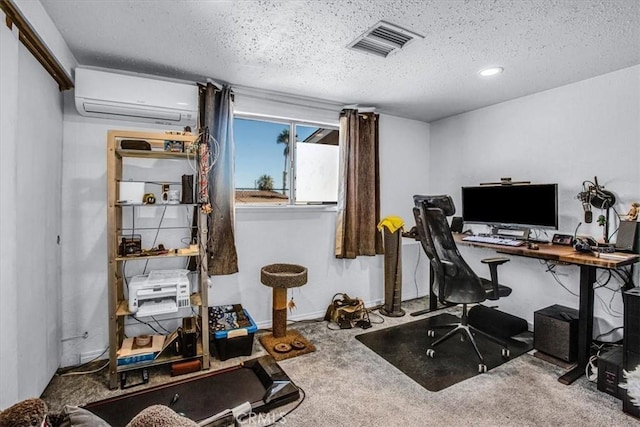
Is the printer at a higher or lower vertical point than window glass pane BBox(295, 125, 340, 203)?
lower

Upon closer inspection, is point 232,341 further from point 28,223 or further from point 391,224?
point 391,224

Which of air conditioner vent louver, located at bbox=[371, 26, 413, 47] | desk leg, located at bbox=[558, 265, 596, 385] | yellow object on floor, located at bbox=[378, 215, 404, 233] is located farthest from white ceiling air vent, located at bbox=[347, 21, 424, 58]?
desk leg, located at bbox=[558, 265, 596, 385]

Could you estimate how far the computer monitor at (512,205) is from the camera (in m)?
2.77

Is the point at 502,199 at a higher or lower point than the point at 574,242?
higher

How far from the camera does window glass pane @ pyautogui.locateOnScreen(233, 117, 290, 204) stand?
3150 millimetres

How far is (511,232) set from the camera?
10.1ft

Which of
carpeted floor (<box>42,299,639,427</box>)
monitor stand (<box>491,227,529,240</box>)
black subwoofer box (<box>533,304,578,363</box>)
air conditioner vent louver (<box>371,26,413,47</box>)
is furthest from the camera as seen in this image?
monitor stand (<box>491,227,529,240</box>)

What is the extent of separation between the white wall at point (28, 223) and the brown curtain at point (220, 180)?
1.05 metres

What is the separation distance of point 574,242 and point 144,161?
358 centimetres

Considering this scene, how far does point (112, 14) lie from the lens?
5.90 ft

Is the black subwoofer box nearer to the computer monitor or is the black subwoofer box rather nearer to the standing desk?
the standing desk

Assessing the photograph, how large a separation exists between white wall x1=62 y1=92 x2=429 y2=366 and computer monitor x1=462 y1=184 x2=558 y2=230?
850 mm

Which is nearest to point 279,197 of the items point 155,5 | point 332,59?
point 332,59

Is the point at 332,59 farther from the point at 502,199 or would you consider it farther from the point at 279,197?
the point at 502,199
